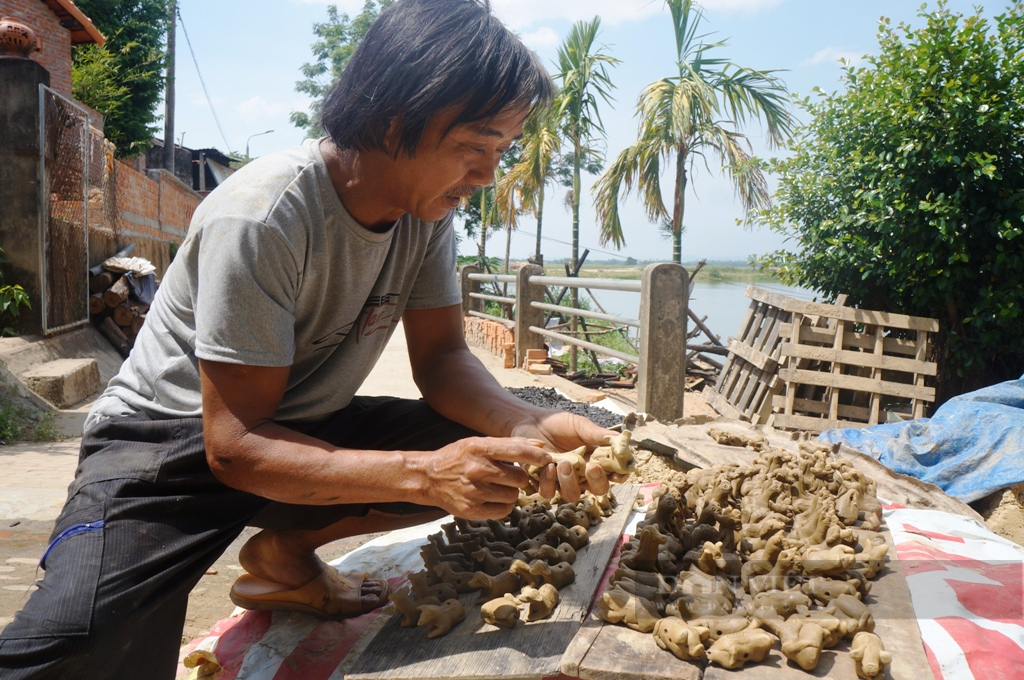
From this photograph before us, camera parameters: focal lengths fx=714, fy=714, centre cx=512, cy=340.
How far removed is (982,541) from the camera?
2.21m

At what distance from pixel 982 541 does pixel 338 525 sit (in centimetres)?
197

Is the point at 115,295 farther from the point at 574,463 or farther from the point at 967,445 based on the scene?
the point at 967,445

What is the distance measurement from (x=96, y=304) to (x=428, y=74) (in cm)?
775

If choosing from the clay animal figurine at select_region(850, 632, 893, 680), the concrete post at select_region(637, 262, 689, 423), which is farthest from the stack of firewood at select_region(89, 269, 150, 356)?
the clay animal figurine at select_region(850, 632, 893, 680)

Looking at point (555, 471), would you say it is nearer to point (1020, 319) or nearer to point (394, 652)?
point (394, 652)

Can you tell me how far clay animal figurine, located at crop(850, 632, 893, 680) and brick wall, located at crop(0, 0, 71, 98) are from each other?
43.6ft

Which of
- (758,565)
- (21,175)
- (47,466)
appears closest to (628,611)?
(758,565)

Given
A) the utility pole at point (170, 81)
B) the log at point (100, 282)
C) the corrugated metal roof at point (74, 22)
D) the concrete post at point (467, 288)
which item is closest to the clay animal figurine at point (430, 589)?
the log at point (100, 282)

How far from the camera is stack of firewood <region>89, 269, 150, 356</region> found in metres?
7.96

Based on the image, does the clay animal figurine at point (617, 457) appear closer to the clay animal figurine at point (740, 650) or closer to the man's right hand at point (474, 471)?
the man's right hand at point (474, 471)

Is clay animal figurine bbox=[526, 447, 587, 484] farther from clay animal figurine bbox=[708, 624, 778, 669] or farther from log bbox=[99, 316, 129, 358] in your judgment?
log bbox=[99, 316, 129, 358]

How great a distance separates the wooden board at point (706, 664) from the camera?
1.45 metres

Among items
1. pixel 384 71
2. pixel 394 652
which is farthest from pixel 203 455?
pixel 384 71

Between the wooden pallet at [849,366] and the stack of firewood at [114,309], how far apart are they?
683 centimetres
